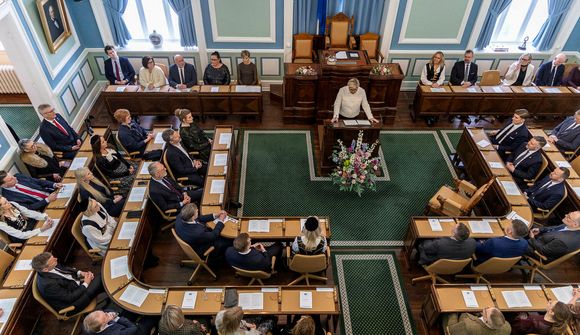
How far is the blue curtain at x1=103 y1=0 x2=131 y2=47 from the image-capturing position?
8836 millimetres

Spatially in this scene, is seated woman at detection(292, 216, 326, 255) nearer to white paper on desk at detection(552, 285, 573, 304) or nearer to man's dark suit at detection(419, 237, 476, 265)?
man's dark suit at detection(419, 237, 476, 265)

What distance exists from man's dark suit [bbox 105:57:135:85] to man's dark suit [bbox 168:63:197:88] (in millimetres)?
983

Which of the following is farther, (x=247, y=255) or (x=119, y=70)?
(x=119, y=70)

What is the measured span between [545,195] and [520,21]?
223 inches

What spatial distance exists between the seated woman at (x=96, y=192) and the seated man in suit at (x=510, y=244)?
541 cm

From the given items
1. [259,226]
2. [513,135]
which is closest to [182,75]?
[259,226]

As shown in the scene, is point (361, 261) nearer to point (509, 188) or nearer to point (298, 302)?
point (298, 302)

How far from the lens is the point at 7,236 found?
549cm

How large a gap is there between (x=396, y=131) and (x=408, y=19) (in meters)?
2.60

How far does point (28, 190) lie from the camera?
5.94 m

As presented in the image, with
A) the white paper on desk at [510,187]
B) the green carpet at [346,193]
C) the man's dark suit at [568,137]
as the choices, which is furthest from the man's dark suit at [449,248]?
the man's dark suit at [568,137]

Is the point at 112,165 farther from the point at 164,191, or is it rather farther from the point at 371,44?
the point at 371,44

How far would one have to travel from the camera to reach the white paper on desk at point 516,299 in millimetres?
4812

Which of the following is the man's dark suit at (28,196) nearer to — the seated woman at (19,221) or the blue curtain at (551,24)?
the seated woman at (19,221)
